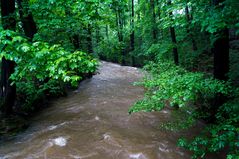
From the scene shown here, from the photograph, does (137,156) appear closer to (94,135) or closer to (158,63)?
(94,135)

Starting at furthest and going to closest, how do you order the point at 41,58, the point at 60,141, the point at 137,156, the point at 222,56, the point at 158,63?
the point at 158,63, the point at 222,56, the point at 60,141, the point at 137,156, the point at 41,58

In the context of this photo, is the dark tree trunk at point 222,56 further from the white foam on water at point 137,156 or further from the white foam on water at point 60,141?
the white foam on water at point 60,141

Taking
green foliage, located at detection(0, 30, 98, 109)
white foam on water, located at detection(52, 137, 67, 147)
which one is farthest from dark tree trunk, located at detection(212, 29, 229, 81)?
white foam on water, located at detection(52, 137, 67, 147)

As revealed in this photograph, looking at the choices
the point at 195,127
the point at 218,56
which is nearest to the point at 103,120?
the point at 195,127

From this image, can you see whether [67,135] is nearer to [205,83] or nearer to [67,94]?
[205,83]

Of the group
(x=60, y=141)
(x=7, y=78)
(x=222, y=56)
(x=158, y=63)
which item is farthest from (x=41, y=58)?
(x=158, y=63)

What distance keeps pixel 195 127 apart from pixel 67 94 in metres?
6.47

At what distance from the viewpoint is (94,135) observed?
6.09 metres

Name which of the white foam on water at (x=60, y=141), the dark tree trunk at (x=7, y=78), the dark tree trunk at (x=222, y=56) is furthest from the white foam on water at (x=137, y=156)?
the dark tree trunk at (x=7, y=78)

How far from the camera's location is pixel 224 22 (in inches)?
160

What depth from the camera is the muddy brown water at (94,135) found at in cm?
523

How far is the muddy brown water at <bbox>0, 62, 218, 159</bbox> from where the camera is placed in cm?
523

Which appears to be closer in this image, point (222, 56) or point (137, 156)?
point (137, 156)

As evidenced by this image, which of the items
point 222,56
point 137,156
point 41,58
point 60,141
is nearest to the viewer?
point 41,58
